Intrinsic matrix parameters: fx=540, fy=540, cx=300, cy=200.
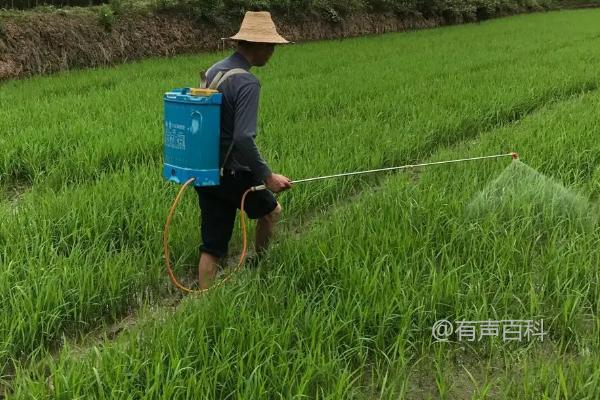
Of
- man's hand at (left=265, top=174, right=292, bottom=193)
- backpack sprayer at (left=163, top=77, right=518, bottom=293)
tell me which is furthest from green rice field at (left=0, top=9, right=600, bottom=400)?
backpack sprayer at (left=163, top=77, right=518, bottom=293)

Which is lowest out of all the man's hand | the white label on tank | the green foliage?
the man's hand

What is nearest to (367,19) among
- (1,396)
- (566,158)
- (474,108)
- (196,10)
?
(196,10)

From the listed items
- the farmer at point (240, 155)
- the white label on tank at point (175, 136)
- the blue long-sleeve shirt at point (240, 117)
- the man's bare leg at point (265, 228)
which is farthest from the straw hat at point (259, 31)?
the man's bare leg at point (265, 228)

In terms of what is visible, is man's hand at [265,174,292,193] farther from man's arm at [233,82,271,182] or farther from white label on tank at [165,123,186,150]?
white label on tank at [165,123,186,150]

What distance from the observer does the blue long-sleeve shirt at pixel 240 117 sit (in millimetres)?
2145

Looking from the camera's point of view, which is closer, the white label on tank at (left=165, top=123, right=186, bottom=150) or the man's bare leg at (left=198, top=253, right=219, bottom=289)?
the white label on tank at (left=165, top=123, right=186, bottom=150)

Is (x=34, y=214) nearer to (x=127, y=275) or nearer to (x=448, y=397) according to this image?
(x=127, y=275)

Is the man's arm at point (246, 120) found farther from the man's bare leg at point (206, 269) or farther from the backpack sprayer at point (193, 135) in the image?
the man's bare leg at point (206, 269)

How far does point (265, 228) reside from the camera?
266cm

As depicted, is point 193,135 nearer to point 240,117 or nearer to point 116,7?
point 240,117

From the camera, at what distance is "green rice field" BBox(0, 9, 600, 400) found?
5.78ft

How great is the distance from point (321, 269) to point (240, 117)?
2.59ft

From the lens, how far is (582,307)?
2127mm

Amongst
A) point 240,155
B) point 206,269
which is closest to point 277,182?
point 240,155
